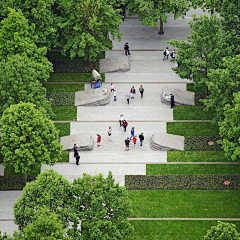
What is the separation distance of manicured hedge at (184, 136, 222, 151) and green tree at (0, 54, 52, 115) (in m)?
15.5

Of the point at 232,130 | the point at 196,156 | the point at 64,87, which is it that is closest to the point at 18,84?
the point at 64,87

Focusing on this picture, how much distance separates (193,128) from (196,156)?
176 inches

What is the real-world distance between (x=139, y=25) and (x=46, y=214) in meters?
42.6

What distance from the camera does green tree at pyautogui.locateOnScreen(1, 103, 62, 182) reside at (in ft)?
222

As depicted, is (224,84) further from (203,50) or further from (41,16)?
(41,16)

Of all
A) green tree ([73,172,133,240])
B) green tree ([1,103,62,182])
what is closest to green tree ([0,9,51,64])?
green tree ([1,103,62,182])

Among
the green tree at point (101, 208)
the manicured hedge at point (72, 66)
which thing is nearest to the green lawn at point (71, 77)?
the manicured hedge at point (72, 66)

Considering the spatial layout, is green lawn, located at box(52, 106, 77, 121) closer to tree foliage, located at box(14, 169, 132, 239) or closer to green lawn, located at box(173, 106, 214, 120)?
green lawn, located at box(173, 106, 214, 120)

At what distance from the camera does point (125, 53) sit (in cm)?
8981

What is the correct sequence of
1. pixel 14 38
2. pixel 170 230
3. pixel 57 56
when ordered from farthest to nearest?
pixel 57 56
pixel 14 38
pixel 170 230

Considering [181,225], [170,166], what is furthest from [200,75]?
[181,225]

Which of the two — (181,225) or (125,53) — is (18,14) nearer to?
(125,53)

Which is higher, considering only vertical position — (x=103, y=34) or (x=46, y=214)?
(x=103, y=34)

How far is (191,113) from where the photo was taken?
8119cm
